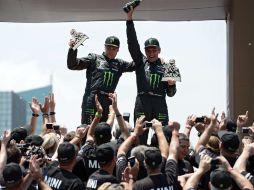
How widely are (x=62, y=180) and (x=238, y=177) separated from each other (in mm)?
1906

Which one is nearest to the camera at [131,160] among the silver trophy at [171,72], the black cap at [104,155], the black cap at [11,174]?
the black cap at [104,155]

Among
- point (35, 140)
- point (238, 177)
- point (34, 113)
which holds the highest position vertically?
point (34, 113)

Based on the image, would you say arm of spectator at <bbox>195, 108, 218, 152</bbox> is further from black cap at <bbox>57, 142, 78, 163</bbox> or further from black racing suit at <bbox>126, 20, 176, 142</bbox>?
black racing suit at <bbox>126, 20, 176, 142</bbox>

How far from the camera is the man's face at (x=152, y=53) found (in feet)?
39.6

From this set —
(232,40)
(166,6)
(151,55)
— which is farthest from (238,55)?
(151,55)

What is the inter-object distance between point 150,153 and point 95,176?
0.66 m

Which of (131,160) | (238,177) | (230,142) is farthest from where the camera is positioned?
(230,142)

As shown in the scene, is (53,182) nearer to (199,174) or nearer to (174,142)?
(174,142)

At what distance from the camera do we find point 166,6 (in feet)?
50.8

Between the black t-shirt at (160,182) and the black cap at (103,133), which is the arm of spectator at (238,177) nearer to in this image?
the black t-shirt at (160,182)

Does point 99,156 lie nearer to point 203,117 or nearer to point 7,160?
point 7,160

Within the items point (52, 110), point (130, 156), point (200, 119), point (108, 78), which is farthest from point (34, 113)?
point (130, 156)

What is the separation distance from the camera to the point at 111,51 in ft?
40.6

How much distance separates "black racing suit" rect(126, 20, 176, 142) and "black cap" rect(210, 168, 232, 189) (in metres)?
4.54
